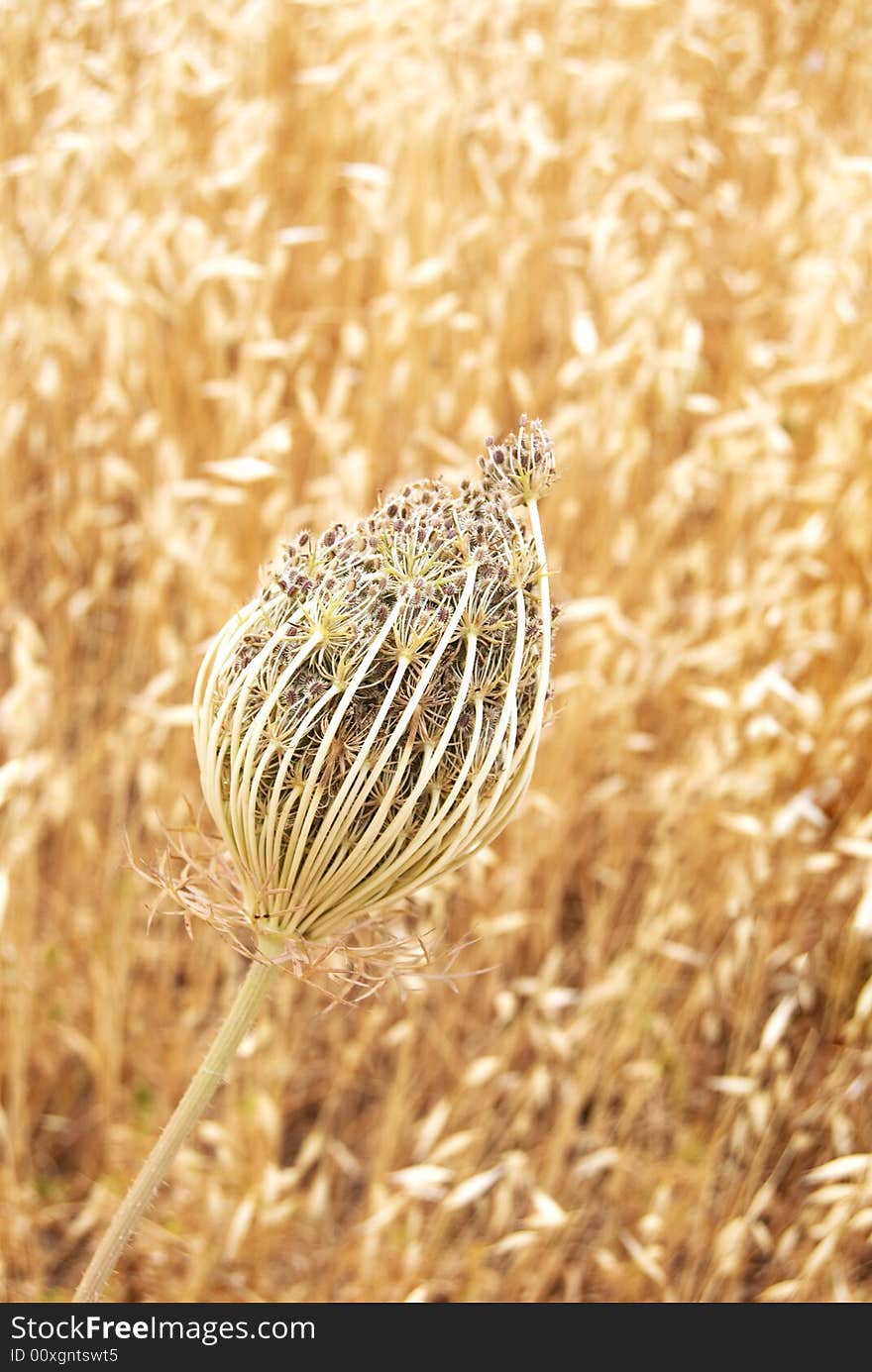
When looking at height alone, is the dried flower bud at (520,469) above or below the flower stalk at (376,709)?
above

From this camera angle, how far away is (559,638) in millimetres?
2742

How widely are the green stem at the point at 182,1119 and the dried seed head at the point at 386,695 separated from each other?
0.07 metres

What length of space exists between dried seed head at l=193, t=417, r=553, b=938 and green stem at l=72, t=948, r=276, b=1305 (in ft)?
0.22

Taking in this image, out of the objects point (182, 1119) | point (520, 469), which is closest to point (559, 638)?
point (520, 469)

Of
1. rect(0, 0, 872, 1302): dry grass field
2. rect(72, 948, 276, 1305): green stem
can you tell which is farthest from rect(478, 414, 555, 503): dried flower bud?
rect(0, 0, 872, 1302): dry grass field

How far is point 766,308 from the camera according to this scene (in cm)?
327

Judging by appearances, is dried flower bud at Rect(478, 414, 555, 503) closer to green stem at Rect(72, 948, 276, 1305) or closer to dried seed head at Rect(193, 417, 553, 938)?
dried seed head at Rect(193, 417, 553, 938)

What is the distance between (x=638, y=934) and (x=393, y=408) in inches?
54.4

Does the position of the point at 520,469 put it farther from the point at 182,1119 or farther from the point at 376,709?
the point at 182,1119

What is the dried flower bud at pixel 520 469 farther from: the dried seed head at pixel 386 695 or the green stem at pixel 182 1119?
the green stem at pixel 182 1119

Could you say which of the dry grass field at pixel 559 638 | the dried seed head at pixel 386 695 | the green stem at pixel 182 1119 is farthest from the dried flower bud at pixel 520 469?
the dry grass field at pixel 559 638

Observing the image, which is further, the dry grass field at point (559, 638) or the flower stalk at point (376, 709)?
the dry grass field at point (559, 638)

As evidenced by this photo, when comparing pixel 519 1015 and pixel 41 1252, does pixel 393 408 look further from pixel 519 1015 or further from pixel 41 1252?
pixel 41 1252

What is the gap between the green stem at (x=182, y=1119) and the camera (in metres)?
1.00
